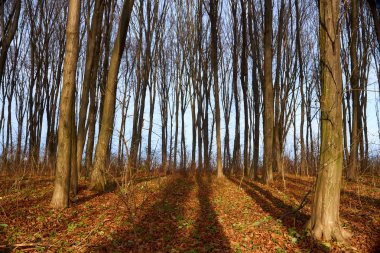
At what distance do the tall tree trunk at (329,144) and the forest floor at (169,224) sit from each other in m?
0.29

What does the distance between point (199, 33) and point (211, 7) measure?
357 cm

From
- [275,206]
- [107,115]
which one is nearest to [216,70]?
[107,115]

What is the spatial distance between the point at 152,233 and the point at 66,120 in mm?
3150

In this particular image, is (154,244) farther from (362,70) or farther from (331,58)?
(362,70)

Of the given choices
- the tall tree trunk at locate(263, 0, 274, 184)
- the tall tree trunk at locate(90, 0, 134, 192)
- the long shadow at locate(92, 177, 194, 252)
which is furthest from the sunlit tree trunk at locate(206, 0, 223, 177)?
the long shadow at locate(92, 177, 194, 252)

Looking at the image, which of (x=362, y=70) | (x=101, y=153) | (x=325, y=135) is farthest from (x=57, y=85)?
(x=362, y=70)

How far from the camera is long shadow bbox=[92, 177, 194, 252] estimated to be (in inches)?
167

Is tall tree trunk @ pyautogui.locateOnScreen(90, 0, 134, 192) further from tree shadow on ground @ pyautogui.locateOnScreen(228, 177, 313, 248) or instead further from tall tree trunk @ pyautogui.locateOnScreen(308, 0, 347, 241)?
tall tree trunk @ pyautogui.locateOnScreen(308, 0, 347, 241)

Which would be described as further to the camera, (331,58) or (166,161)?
(166,161)

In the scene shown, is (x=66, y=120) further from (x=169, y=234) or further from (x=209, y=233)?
(x=209, y=233)

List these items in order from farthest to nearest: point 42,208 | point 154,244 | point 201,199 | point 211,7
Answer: point 211,7 < point 201,199 < point 42,208 < point 154,244

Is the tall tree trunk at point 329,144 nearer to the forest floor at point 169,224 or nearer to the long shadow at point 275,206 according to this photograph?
the forest floor at point 169,224

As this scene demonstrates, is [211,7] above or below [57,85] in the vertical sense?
above

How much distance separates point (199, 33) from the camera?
1683cm
